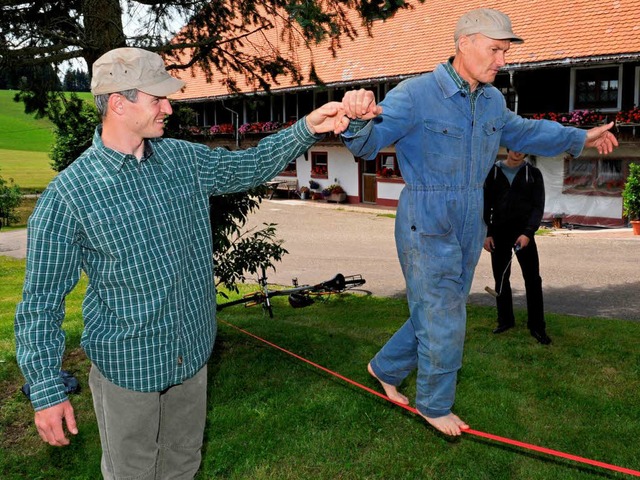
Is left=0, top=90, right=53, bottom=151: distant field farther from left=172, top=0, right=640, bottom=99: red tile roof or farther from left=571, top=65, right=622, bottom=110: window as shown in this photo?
left=571, top=65, right=622, bottom=110: window

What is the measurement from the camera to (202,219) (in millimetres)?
3225

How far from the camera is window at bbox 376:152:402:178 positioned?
29.3 meters

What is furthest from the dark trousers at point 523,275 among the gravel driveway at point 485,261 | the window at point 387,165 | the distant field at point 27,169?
the distant field at point 27,169

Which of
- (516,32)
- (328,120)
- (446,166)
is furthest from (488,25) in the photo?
(516,32)

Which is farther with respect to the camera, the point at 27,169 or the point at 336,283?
the point at 27,169

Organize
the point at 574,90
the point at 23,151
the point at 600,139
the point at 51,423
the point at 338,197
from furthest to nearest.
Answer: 1. the point at 23,151
2. the point at 338,197
3. the point at 574,90
4. the point at 600,139
5. the point at 51,423

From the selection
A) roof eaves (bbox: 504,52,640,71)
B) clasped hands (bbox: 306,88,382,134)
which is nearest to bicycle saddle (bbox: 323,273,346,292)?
clasped hands (bbox: 306,88,382,134)

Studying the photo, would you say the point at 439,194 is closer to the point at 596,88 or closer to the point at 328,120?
the point at 328,120

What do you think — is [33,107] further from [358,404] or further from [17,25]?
[358,404]

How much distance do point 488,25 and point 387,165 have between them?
26.8 metres

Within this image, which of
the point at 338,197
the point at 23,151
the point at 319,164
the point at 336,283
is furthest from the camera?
the point at 23,151

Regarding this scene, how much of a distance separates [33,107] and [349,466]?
6188mm

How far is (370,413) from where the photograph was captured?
5508mm

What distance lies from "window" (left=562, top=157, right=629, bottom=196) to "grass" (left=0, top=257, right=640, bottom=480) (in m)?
15.2
